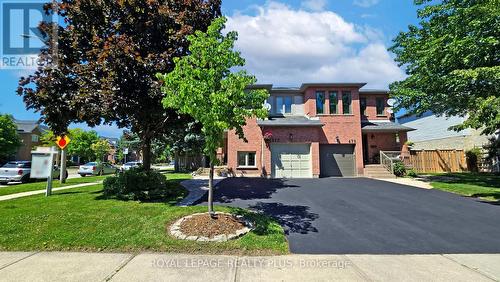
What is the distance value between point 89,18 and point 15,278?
29.4ft

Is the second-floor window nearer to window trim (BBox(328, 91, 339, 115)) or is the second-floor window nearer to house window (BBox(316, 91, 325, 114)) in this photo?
window trim (BBox(328, 91, 339, 115))

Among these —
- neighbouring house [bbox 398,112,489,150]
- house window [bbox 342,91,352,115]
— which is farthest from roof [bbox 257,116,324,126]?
neighbouring house [bbox 398,112,489,150]

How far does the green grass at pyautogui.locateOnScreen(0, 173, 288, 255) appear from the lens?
541cm

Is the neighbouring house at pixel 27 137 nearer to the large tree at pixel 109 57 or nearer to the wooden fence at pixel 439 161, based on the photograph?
the large tree at pixel 109 57

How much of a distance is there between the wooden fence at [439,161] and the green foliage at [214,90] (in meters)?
21.8

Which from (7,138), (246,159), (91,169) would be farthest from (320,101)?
(7,138)

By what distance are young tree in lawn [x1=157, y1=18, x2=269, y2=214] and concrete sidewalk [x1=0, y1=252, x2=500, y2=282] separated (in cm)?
214

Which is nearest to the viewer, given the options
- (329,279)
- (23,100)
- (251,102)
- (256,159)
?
(329,279)

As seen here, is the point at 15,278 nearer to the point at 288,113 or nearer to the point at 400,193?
the point at 400,193

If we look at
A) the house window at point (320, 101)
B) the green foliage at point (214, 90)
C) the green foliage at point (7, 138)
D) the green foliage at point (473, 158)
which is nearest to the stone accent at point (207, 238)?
the green foliage at point (214, 90)

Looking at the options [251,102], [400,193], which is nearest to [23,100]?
[251,102]

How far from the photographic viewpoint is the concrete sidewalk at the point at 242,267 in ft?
13.7

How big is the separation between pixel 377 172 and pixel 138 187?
54.8 ft

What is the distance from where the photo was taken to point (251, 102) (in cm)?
637
